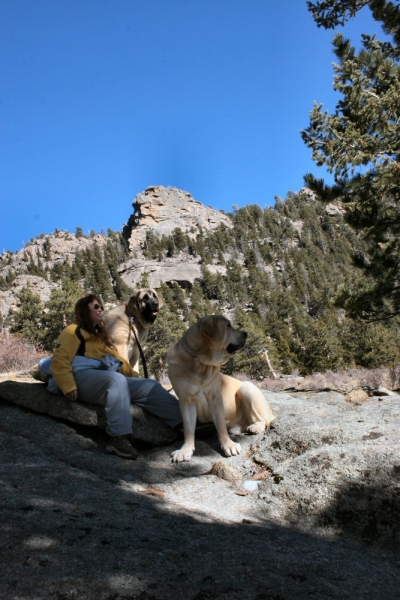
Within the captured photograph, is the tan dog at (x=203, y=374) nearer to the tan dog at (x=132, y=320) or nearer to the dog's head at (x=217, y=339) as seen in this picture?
the dog's head at (x=217, y=339)

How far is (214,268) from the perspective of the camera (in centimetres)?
10731

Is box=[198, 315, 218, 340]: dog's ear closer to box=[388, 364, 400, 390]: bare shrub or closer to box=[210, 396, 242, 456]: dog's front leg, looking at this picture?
box=[210, 396, 242, 456]: dog's front leg

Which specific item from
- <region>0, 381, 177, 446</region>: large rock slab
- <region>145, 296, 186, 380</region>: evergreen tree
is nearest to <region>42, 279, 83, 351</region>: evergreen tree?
<region>145, 296, 186, 380</region>: evergreen tree

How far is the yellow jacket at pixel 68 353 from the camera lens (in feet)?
14.0

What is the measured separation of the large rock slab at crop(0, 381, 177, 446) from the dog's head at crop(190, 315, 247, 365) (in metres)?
1.00

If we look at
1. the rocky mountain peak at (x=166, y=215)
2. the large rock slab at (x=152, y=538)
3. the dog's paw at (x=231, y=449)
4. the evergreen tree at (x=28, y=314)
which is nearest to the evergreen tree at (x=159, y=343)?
the evergreen tree at (x=28, y=314)

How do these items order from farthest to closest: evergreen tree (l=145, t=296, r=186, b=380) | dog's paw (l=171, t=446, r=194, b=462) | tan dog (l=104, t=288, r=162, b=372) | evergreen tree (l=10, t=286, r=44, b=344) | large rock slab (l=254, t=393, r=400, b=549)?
evergreen tree (l=10, t=286, r=44, b=344) < evergreen tree (l=145, t=296, r=186, b=380) < tan dog (l=104, t=288, r=162, b=372) < dog's paw (l=171, t=446, r=194, b=462) < large rock slab (l=254, t=393, r=400, b=549)

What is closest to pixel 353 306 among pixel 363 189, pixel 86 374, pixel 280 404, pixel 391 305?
pixel 391 305

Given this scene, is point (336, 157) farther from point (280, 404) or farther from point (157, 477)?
point (157, 477)

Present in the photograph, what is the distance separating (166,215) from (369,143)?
147088mm

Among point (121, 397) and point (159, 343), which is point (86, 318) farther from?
point (159, 343)

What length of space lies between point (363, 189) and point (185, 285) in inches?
3738

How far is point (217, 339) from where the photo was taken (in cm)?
425

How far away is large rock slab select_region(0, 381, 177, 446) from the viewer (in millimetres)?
4406
